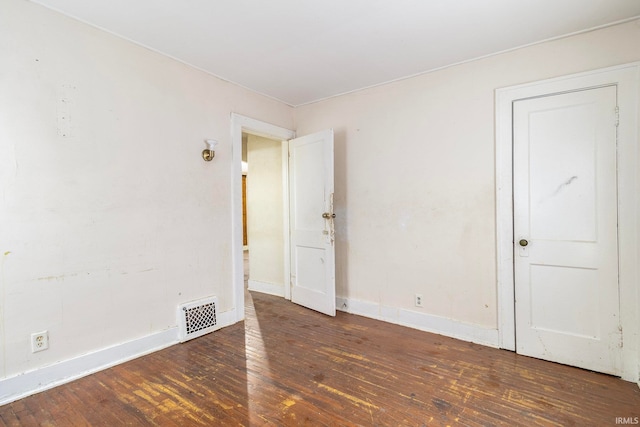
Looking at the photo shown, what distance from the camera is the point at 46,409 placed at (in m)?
1.88

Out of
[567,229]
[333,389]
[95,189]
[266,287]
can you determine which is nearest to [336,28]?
[95,189]

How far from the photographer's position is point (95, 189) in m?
2.33

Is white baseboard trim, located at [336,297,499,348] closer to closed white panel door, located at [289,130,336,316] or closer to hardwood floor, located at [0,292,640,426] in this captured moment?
hardwood floor, located at [0,292,640,426]

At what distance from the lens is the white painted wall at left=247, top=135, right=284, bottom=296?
14.6 feet

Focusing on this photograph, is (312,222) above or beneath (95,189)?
beneath

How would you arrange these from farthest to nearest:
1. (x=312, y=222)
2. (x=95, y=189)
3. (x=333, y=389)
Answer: (x=312, y=222), (x=95, y=189), (x=333, y=389)

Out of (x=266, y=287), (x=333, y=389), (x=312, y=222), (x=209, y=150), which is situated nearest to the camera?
(x=333, y=389)

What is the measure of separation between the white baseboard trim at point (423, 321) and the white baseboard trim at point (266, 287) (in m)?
1.01

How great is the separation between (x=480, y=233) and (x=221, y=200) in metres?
2.47

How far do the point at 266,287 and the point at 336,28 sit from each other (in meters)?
3.43

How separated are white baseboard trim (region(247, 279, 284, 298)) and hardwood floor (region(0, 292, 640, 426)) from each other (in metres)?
1.54

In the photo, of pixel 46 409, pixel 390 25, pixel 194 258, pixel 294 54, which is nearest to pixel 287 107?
pixel 294 54

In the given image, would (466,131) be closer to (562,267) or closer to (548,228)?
(548,228)

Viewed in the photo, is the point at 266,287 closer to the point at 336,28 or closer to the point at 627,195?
the point at 336,28
